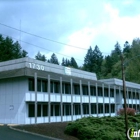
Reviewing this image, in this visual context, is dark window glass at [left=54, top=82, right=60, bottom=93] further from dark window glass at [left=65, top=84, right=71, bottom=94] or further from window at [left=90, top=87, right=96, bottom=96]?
window at [left=90, top=87, right=96, bottom=96]

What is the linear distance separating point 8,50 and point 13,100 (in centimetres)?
4207

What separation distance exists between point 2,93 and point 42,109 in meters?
4.99

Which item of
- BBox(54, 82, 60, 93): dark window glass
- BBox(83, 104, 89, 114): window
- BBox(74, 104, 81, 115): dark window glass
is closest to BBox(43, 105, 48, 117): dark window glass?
BBox(54, 82, 60, 93): dark window glass

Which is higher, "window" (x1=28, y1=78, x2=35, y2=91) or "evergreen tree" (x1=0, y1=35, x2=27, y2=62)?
"evergreen tree" (x1=0, y1=35, x2=27, y2=62)

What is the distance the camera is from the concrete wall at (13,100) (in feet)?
103

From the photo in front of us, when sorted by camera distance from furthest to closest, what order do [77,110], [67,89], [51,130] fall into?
[77,110] < [67,89] < [51,130]

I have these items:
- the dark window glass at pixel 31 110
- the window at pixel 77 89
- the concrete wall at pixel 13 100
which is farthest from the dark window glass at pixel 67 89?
the concrete wall at pixel 13 100

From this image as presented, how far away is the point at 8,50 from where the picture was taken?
72.2 metres

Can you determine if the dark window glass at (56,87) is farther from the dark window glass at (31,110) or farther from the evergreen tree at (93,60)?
the evergreen tree at (93,60)

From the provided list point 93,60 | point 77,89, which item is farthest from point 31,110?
point 93,60

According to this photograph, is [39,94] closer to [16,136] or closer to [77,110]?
[77,110]

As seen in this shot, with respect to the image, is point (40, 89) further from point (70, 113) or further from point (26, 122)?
point (70, 113)

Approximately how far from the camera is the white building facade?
3141 centimetres

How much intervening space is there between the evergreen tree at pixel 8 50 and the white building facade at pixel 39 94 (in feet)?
101
